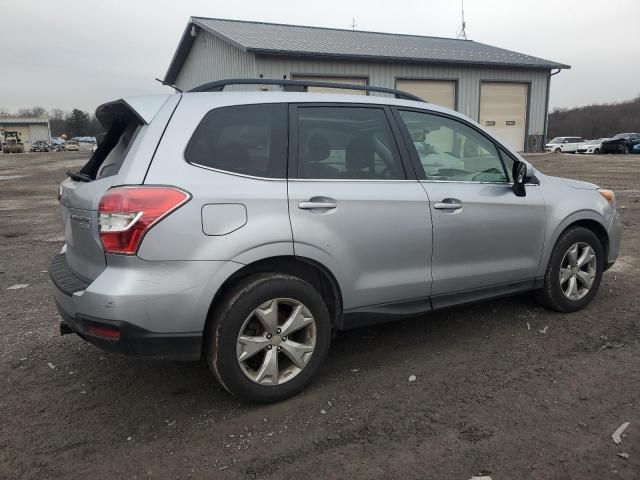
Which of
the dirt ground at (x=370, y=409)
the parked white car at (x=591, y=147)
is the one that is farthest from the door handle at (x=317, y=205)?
the parked white car at (x=591, y=147)

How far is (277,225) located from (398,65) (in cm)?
1982

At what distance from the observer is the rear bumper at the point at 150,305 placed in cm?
258

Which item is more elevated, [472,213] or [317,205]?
[317,205]

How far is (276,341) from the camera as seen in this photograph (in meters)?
2.93

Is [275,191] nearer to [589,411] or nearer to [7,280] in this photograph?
[589,411]

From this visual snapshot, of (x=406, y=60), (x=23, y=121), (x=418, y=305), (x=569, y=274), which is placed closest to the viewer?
(x=418, y=305)

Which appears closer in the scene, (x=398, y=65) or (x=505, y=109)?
(x=398, y=65)

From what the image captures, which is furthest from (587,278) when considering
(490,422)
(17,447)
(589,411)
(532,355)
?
(17,447)

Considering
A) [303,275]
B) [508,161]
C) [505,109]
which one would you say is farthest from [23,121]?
[303,275]

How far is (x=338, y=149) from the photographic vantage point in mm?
3256

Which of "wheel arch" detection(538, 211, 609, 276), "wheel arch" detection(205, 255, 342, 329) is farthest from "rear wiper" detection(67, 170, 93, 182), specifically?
"wheel arch" detection(538, 211, 609, 276)

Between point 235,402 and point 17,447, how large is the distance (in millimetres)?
1128

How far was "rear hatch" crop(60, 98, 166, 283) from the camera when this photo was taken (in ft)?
9.05

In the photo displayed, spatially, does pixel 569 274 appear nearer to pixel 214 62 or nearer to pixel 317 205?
pixel 317 205
